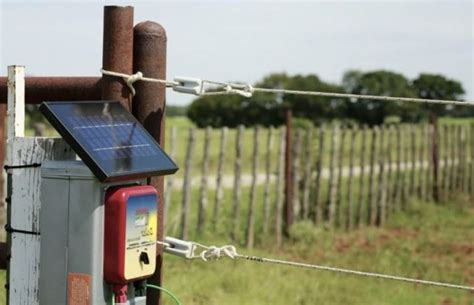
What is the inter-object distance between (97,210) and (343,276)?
4.79 m

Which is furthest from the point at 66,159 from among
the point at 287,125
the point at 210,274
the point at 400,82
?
the point at 400,82

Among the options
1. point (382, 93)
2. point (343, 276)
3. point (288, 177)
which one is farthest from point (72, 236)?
point (382, 93)

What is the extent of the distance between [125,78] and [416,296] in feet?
13.6

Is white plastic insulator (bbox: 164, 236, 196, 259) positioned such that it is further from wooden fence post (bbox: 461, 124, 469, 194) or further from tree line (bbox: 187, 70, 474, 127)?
wooden fence post (bbox: 461, 124, 469, 194)

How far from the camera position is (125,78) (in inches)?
103

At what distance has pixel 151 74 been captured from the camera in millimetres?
2670

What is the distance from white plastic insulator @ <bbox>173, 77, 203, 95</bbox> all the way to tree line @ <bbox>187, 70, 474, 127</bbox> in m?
9.51

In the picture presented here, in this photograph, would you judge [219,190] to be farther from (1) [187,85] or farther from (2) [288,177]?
(1) [187,85]

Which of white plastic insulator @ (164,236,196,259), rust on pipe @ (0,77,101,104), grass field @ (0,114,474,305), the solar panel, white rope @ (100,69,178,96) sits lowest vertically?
grass field @ (0,114,474,305)

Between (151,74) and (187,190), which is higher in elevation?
(151,74)

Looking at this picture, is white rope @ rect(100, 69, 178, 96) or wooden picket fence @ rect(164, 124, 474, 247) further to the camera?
wooden picket fence @ rect(164, 124, 474, 247)

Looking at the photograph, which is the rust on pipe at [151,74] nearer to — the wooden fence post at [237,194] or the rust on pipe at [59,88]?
the rust on pipe at [59,88]

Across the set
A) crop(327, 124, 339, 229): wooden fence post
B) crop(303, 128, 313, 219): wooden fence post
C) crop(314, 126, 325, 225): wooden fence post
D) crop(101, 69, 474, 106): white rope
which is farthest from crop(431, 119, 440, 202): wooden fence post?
crop(101, 69, 474, 106): white rope

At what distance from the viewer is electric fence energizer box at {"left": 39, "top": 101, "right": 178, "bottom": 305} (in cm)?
234
